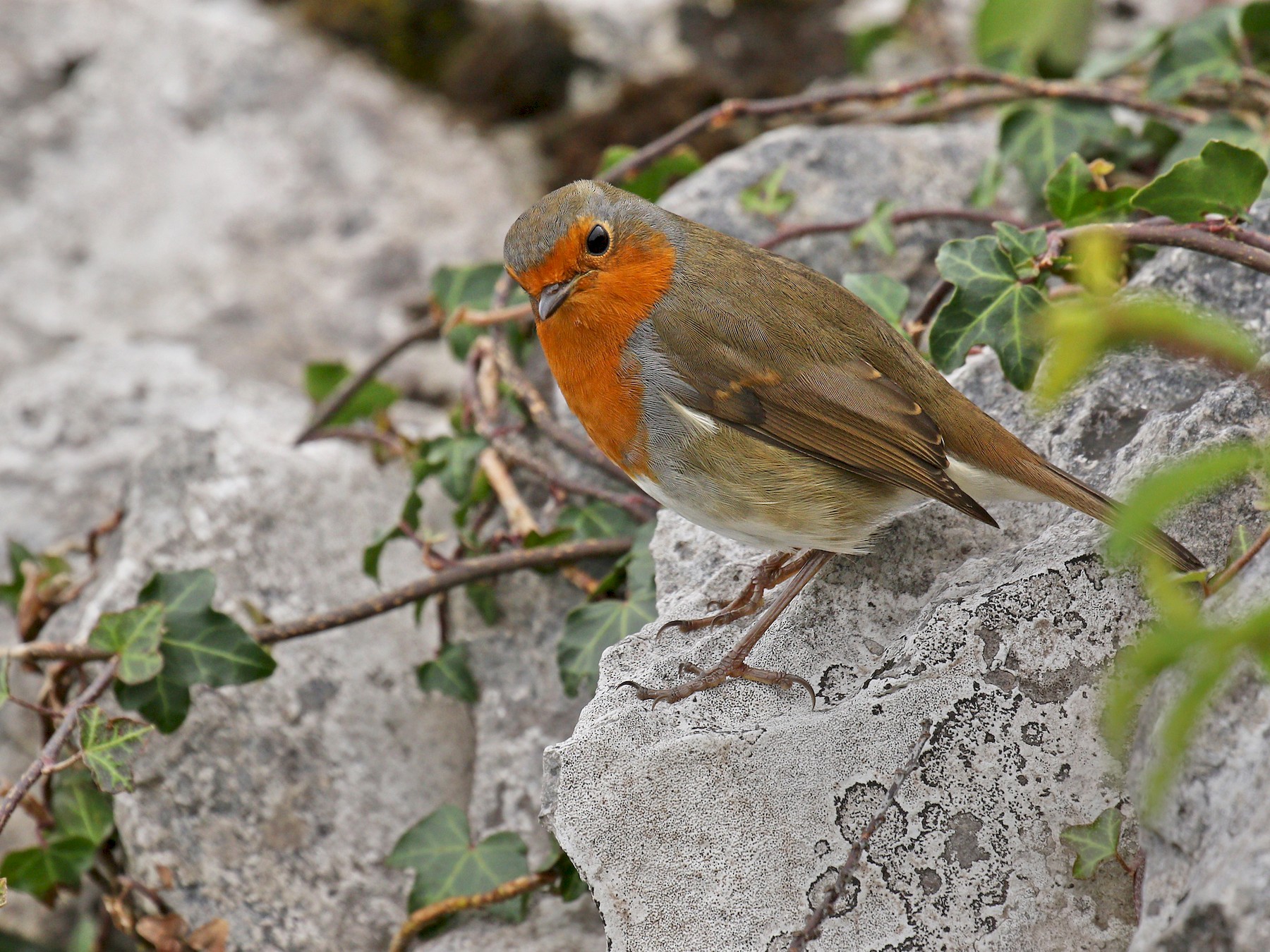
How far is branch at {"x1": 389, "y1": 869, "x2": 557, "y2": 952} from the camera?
107 inches

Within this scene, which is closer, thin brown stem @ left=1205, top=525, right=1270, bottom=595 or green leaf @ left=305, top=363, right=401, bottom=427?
thin brown stem @ left=1205, top=525, right=1270, bottom=595

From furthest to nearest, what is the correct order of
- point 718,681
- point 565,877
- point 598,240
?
point 565,877
point 598,240
point 718,681

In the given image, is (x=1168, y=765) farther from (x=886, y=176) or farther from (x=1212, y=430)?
(x=886, y=176)

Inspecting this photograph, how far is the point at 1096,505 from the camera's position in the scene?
2.15m

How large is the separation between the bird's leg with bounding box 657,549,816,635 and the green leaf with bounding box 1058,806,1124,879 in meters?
0.80

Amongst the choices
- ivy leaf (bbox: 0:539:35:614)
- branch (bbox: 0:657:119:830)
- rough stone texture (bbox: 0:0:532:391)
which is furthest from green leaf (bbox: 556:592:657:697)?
rough stone texture (bbox: 0:0:532:391)

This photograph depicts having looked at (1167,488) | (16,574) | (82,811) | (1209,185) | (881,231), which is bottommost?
(82,811)

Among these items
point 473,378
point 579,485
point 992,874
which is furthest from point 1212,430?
point 473,378

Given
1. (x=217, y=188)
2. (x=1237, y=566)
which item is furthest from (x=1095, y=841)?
(x=217, y=188)

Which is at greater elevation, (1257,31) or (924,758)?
(1257,31)

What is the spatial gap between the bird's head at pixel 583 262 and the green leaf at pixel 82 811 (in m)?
1.65

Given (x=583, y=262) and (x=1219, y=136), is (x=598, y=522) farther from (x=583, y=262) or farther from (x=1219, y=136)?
(x=1219, y=136)

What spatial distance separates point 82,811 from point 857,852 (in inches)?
78.7

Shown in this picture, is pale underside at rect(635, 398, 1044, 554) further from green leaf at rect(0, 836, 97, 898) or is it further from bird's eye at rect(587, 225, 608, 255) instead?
green leaf at rect(0, 836, 97, 898)
